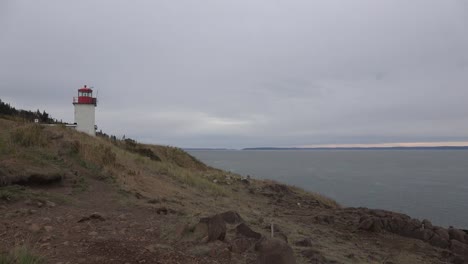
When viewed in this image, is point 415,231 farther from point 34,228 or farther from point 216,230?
point 34,228

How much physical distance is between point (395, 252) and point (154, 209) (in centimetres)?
663

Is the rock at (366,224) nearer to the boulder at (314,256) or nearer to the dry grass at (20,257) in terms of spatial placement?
the boulder at (314,256)

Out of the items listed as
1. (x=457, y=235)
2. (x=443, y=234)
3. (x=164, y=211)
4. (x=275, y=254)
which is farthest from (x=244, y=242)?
(x=457, y=235)

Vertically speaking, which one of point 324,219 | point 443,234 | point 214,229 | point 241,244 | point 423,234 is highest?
point 214,229

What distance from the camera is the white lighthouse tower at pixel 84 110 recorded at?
24250 millimetres

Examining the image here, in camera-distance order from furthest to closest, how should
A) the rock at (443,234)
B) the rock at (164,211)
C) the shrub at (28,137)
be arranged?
the rock at (443,234)
the shrub at (28,137)
the rock at (164,211)

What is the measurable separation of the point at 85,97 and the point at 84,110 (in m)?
0.83

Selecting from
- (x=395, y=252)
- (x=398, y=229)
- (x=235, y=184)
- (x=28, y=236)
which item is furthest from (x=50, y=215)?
(x=235, y=184)

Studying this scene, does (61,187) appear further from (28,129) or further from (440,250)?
(440,250)

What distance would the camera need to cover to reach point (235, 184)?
65.9 ft

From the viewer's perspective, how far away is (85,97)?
24.2 meters

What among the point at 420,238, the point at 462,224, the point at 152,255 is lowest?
the point at 462,224

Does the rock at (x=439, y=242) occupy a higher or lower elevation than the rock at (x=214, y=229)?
lower

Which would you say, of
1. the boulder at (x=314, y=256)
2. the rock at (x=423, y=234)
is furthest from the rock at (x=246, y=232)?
the rock at (x=423, y=234)
